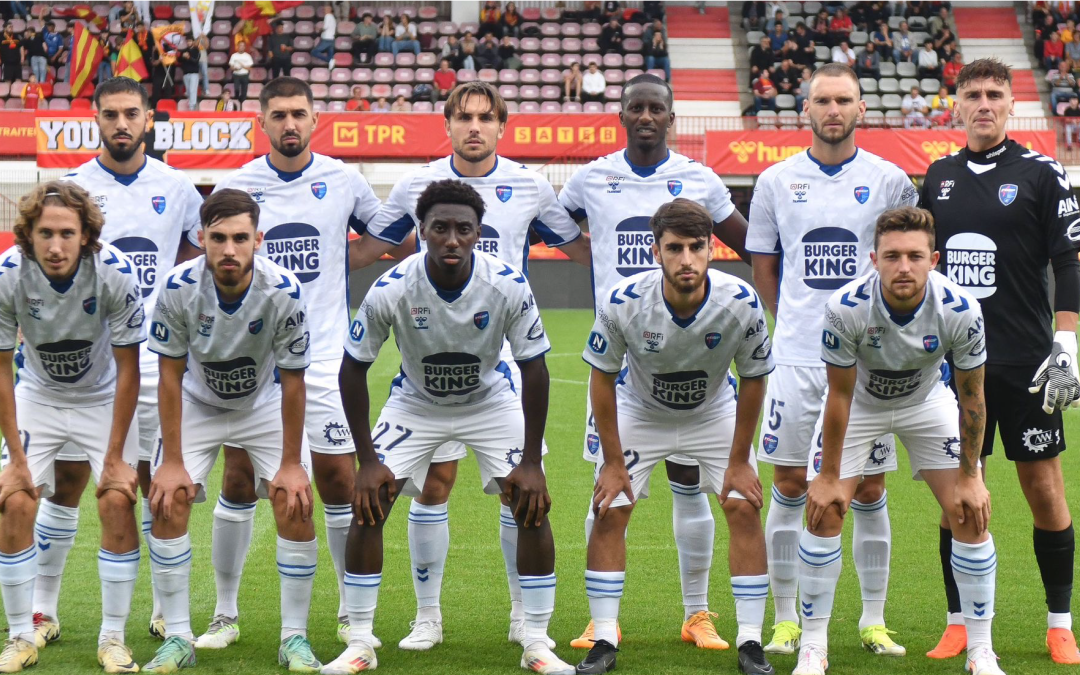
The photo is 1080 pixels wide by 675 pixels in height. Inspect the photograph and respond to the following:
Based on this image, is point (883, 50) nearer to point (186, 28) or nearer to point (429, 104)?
point (429, 104)

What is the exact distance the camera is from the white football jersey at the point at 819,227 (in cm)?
534

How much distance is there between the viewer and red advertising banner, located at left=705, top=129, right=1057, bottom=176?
22.8 m

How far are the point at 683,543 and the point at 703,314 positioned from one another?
1263mm

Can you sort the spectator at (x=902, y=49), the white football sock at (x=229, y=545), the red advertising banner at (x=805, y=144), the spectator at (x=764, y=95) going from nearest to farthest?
1. the white football sock at (x=229, y=545)
2. the red advertising banner at (x=805, y=144)
3. the spectator at (x=764, y=95)
4. the spectator at (x=902, y=49)

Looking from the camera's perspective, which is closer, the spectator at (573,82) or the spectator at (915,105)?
the spectator at (915,105)

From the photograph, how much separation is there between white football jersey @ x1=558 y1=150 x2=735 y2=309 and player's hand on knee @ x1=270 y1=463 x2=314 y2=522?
161 cm

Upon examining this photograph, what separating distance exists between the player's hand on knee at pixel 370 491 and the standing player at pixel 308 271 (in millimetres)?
560

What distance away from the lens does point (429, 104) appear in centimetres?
2525

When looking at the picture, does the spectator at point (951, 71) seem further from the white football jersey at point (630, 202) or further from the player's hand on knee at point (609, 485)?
the player's hand on knee at point (609, 485)

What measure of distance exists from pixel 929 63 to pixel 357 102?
42.7ft

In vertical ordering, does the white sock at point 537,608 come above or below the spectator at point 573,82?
below

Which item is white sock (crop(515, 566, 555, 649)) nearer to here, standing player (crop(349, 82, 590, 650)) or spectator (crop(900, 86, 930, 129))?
standing player (crop(349, 82, 590, 650))

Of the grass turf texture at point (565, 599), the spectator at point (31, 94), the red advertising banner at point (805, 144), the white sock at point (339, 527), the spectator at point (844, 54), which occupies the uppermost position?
the spectator at point (844, 54)

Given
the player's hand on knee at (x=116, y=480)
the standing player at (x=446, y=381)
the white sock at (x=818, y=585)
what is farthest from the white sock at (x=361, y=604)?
the white sock at (x=818, y=585)
